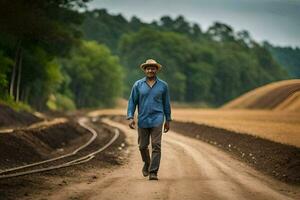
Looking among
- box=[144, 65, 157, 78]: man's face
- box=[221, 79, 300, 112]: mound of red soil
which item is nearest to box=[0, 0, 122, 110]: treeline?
Result: box=[221, 79, 300, 112]: mound of red soil

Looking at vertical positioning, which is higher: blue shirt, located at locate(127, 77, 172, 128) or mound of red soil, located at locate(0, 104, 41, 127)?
blue shirt, located at locate(127, 77, 172, 128)

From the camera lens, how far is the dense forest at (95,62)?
47281mm

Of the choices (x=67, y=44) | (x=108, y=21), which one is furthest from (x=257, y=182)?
(x=108, y=21)

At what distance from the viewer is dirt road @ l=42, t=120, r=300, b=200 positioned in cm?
1091

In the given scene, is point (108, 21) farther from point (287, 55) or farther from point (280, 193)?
point (280, 193)

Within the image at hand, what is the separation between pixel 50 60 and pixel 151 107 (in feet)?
154

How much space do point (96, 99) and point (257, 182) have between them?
103m

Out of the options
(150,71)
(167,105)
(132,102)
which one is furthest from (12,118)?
(150,71)

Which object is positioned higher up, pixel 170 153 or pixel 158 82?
pixel 158 82

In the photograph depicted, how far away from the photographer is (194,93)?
137750 millimetres

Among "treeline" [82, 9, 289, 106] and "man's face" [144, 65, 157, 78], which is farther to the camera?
"treeline" [82, 9, 289, 106]

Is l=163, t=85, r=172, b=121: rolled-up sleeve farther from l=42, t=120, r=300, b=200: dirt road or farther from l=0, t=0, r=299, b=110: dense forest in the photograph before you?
l=0, t=0, r=299, b=110: dense forest

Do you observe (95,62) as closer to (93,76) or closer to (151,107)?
(93,76)

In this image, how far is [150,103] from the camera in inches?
536
